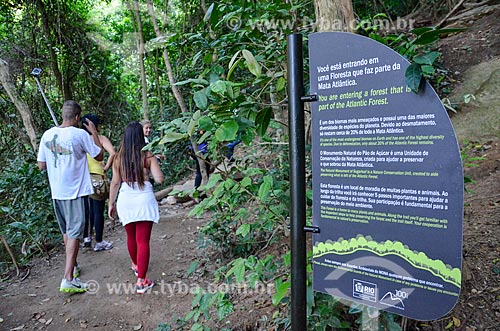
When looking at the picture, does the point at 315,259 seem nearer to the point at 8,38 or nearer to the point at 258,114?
the point at 258,114

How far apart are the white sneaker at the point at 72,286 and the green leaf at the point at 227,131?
2.85 metres

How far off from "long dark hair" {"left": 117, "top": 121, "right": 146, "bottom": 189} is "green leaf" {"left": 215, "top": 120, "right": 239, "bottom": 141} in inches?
77.2

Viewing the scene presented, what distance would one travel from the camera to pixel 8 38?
6.88m

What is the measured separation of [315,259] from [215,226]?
2.25 m

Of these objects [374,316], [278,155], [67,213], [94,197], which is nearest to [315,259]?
[374,316]

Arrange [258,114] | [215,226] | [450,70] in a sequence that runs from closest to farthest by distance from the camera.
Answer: [258,114] → [215,226] → [450,70]

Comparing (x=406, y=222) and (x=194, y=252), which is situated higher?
(x=406, y=222)

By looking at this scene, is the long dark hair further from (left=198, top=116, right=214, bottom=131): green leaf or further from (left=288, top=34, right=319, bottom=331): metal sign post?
(left=288, top=34, right=319, bottom=331): metal sign post

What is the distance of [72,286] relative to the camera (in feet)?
10.9

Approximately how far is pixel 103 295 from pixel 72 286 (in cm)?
31


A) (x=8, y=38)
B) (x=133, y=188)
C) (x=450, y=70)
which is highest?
(x=8, y=38)

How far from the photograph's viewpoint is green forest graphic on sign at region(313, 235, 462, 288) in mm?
1024

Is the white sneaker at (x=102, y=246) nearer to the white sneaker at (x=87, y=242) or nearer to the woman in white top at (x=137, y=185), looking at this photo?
the white sneaker at (x=87, y=242)

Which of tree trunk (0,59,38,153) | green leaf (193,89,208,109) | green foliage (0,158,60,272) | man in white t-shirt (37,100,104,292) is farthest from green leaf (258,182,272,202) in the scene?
tree trunk (0,59,38,153)
